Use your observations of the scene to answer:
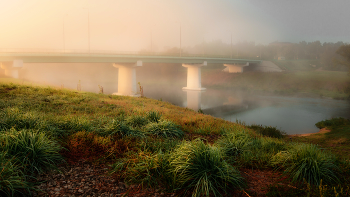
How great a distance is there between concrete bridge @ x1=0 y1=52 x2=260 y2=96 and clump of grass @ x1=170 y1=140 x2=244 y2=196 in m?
40.4

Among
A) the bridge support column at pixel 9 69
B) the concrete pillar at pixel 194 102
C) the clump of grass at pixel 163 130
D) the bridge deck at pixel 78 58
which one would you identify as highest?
the bridge deck at pixel 78 58

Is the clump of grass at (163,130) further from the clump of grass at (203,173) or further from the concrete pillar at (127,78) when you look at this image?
the concrete pillar at (127,78)

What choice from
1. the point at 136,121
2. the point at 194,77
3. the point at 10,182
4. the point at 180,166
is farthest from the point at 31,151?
the point at 194,77

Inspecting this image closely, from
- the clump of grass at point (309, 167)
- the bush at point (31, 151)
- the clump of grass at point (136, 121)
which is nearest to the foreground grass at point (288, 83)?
the clump of grass at point (136, 121)

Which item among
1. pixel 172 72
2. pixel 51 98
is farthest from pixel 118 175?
pixel 172 72

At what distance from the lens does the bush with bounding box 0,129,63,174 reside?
562cm

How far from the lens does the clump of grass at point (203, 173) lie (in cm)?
504

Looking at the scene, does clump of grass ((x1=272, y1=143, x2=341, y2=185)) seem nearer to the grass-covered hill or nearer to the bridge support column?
the grass-covered hill

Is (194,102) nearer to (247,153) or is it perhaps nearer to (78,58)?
(78,58)

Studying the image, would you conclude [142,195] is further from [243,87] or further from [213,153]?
[243,87]

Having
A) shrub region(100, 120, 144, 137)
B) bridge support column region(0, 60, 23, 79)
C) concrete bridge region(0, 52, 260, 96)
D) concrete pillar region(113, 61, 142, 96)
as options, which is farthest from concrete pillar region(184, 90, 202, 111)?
shrub region(100, 120, 144, 137)

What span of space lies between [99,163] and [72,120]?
139 inches

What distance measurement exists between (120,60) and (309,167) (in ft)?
156

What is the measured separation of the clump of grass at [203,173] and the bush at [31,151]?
2.84 m
